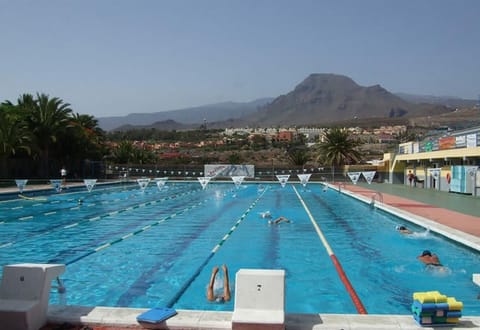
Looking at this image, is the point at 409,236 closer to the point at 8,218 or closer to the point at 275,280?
the point at 275,280

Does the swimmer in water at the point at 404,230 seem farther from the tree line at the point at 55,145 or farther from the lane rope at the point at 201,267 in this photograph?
the tree line at the point at 55,145

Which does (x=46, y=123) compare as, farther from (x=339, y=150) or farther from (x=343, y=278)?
(x=343, y=278)

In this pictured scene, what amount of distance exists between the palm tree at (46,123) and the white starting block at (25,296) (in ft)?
118

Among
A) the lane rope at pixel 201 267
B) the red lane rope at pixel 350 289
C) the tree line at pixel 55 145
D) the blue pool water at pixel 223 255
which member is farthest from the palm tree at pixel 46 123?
the red lane rope at pixel 350 289

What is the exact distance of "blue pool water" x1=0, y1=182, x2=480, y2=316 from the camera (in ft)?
24.8

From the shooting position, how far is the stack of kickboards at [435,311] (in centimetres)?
459

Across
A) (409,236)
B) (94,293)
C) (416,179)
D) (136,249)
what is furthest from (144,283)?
(416,179)

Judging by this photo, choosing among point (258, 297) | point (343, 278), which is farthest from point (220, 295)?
point (258, 297)

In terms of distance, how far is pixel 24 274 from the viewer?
4836 mm

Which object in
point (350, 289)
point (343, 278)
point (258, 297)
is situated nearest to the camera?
point (258, 297)

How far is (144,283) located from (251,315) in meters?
4.19

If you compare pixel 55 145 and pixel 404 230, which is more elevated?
pixel 55 145

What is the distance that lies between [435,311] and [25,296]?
152 inches

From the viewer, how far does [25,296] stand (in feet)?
15.6
